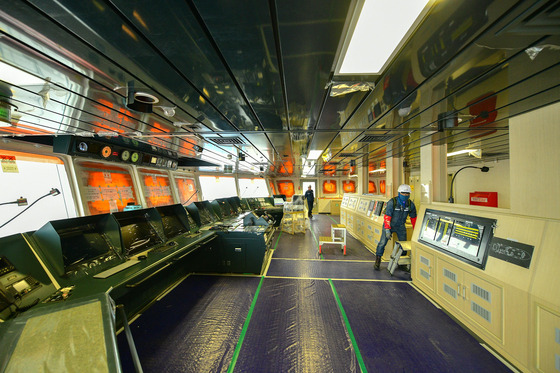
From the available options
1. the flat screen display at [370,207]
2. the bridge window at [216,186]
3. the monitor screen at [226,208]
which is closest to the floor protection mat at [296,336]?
the flat screen display at [370,207]

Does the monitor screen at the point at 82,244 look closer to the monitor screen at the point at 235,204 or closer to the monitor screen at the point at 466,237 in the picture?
the monitor screen at the point at 235,204

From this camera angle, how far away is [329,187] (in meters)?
12.8

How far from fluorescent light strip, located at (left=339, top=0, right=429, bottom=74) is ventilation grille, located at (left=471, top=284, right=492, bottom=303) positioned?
2.58 m

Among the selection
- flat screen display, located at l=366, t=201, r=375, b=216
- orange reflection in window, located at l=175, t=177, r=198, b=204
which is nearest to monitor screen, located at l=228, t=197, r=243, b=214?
orange reflection in window, located at l=175, t=177, r=198, b=204

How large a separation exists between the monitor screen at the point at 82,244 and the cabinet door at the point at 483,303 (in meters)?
4.28

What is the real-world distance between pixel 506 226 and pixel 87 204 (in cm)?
604

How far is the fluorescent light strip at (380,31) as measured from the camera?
0.83 m

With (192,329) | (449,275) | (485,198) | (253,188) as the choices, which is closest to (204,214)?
(192,329)

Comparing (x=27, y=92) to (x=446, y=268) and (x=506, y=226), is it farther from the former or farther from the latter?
(x=446, y=268)

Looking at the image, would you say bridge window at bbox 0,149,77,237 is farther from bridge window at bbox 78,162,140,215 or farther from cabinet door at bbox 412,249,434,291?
cabinet door at bbox 412,249,434,291

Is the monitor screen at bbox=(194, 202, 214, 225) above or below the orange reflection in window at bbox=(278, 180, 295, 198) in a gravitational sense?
below

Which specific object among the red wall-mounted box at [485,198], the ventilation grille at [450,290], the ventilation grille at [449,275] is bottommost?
the ventilation grille at [450,290]

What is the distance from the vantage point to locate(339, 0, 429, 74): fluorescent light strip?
2.71 feet

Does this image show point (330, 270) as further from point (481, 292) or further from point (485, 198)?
point (485, 198)
